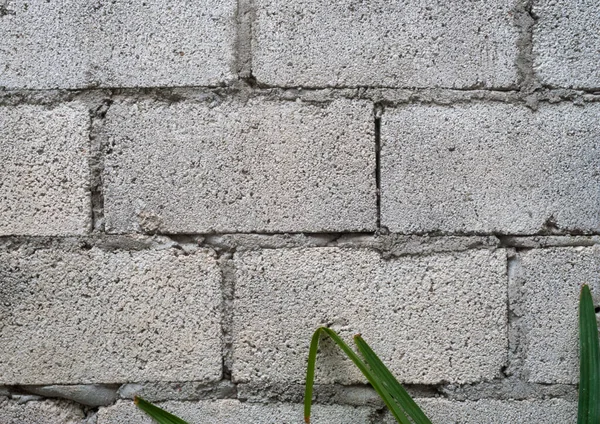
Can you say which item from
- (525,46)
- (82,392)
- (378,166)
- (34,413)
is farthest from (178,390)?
(525,46)

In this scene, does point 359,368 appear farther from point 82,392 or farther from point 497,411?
point 82,392

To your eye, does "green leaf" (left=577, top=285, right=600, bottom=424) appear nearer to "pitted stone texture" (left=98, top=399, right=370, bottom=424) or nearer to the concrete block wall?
the concrete block wall

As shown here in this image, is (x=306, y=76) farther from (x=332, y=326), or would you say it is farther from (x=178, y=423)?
(x=178, y=423)

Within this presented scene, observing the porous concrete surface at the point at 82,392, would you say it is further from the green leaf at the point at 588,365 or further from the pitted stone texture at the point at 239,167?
the green leaf at the point at 588,365

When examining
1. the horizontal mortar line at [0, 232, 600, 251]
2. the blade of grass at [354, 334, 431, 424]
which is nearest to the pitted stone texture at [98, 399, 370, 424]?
the blade of grass at [354, 334, 431, 424]

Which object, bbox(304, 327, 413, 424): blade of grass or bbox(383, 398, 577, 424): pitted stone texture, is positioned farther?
bbox(383, 398, 577, 424): pitted stone texture

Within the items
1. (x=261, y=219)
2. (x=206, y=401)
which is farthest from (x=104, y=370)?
(x=261, y=219)
